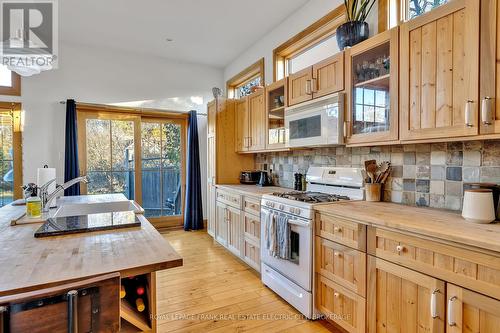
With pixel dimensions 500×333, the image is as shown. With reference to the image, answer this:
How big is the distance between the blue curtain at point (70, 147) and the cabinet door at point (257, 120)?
251 cm

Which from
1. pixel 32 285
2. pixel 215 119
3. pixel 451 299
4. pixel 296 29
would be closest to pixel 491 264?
pixel 451 299

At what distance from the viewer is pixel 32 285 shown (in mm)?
829

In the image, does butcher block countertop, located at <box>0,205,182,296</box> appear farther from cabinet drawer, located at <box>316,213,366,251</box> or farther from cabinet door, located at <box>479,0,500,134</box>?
cabinet door, located at <box>479,0,500,134</box>

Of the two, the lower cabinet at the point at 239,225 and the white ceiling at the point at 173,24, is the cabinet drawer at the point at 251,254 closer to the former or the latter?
the lower cabinet at the point at 239,225

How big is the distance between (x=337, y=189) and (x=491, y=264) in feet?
4.88

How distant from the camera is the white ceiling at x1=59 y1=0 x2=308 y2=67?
3.06 metres

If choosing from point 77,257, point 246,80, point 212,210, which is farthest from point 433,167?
point 246,80

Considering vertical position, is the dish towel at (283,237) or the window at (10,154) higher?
the window at (10,154)

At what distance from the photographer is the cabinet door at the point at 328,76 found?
7.51 ft

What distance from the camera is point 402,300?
59.6 inches

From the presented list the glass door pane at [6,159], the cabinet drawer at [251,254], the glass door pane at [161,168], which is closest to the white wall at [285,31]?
the glass door pane at [161,168]

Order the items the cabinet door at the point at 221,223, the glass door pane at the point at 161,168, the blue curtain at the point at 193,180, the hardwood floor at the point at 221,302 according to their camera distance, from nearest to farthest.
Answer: the hardwood floor at the point at 221,302, the cabinet door at the point at 221,223, the glass door pane at the point at 161,168, the blue curtain at the point at 193,180

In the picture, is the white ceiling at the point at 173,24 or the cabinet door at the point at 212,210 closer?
the white ceiling at the point at 173,24

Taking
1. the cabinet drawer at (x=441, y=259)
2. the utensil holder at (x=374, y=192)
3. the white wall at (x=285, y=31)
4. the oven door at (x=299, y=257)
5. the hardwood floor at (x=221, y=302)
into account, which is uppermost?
the white wall at (x=285, y=31)
